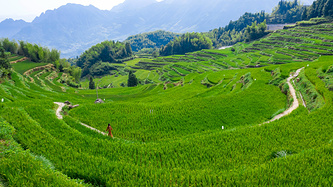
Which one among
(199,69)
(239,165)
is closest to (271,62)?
(199,69)

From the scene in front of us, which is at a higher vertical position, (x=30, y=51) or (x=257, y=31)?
(x=257, y=31)

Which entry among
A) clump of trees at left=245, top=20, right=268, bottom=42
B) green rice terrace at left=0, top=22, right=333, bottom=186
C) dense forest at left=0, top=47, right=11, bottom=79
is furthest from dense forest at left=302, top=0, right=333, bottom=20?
dense forest at left=0, top=47, right=11, bottom=79

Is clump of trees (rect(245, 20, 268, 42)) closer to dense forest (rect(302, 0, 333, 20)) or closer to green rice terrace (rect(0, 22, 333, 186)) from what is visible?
dense forest (rect(302, 0, 333, 20))

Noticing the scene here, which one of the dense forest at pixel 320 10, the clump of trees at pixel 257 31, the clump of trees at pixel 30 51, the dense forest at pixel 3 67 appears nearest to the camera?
the dense forest at pixel 3 67

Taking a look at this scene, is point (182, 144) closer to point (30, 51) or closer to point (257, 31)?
point (30, 51)

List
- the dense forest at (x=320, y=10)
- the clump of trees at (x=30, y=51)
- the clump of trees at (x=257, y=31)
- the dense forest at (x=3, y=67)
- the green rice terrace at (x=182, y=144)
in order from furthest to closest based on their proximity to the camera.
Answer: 1. the clump of trees at (x=257, y=31)
2. the dense forest at (x=320, y=10)
3. the clump of trees at (x=30, y=51)
4. the dense forest at (x=3, y=67)
5. the green rice terrace at (x=182, y=144)

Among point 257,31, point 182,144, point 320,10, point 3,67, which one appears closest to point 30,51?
point 3,67

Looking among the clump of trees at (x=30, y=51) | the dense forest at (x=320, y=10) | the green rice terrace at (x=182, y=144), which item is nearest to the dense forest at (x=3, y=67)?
the green rice terrace at (x=182, y=144)

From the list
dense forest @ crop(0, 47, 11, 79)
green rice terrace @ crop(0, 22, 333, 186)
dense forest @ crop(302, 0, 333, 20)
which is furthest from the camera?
dense forest @ crop(302, 0, 333, 20)

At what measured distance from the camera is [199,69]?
100750 millimetres

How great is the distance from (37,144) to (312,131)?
20667 millimetres

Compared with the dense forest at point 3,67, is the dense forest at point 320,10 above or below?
above

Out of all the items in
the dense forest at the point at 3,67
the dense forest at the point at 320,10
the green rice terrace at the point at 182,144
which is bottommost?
the green rice terrace at the point at 182,144

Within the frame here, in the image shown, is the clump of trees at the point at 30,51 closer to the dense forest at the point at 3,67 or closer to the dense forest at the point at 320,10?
the dense forest at the point at 3,67
